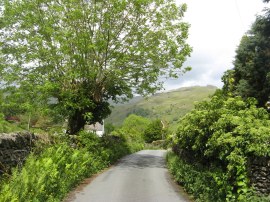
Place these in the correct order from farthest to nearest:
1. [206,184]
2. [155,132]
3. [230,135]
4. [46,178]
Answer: [155,132]
[206,184]
[46,178]
[230,135]

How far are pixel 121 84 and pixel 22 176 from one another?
665 inches

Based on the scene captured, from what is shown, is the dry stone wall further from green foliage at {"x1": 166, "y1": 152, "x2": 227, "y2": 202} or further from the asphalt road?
green foliage at {"x1": 166, "y1": 152, "x2": 227, "y2": 202}

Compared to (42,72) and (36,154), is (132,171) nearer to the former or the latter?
(36,154)

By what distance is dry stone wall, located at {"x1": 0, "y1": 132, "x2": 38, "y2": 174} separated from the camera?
12273 mm

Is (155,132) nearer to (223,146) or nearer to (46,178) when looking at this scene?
(46,178)

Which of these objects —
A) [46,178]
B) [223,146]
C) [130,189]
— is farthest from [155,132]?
[223,146]

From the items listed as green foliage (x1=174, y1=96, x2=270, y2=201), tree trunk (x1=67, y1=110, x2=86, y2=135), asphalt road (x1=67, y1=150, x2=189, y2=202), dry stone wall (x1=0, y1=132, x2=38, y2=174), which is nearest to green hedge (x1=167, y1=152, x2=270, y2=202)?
green foliage (x1=174, y1=96, x2=270, y2=201)

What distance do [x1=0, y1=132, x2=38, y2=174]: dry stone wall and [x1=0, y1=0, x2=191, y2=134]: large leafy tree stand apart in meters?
8.95

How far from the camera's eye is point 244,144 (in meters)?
11.4

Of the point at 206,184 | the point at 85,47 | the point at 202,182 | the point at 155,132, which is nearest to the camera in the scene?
the point at 206,184

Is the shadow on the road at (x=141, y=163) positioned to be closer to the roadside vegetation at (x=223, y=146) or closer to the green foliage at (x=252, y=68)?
the roadside vegetation at (x=223, y=146)

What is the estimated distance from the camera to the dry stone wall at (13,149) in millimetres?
12273

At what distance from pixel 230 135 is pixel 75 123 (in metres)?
17.1

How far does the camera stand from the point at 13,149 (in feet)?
43.4
